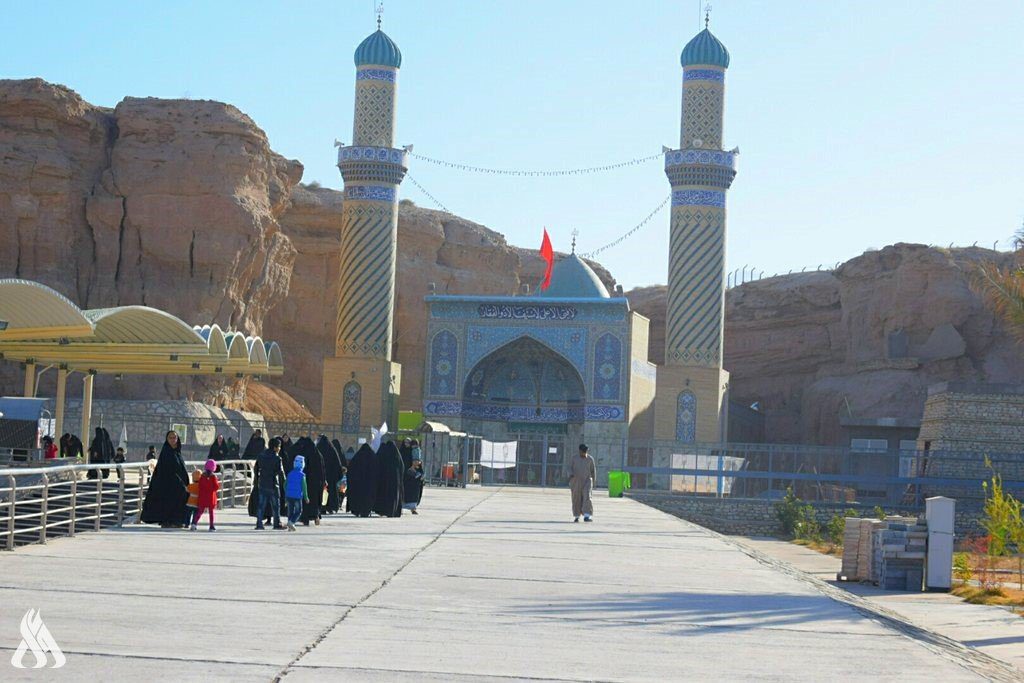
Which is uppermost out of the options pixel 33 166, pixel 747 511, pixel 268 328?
pixel 33 166

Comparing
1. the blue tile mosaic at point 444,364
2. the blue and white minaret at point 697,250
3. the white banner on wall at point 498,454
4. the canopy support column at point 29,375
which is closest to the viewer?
the canopy support column at point 29,375

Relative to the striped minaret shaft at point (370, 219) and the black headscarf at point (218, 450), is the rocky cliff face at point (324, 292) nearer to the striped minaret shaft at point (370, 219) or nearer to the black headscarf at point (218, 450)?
the striped minaret shaft at point (370, 219)

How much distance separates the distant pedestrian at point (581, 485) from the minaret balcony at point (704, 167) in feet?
55.3

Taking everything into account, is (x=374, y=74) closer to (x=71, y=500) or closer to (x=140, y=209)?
(x=140, y=209)

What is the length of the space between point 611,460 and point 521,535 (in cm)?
1818

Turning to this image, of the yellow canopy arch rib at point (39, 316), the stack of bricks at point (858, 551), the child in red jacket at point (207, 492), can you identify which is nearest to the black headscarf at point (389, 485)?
the child in red jacket at point (207, 492)

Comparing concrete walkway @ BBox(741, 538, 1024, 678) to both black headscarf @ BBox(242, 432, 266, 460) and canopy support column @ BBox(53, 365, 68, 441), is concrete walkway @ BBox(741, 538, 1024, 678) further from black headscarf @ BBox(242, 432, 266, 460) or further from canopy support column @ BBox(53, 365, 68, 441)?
canopy support column @ BBox(53, 365, 68, 441)

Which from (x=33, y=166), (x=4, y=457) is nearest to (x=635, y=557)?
(x=4, y=457)

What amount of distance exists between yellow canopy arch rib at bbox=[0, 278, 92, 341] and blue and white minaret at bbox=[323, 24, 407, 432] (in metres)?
15.6

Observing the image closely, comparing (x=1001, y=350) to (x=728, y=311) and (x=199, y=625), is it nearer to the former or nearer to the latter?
(x=728, y=311)

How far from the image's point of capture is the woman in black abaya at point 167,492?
14.0 metres

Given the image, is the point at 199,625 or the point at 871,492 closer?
the point at 199,625

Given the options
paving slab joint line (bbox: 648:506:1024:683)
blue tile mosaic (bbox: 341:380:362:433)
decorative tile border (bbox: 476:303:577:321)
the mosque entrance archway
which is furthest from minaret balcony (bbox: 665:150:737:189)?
paving slab joint line (bbox: 648:506:1024:683)

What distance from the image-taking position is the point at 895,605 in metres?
11.4
